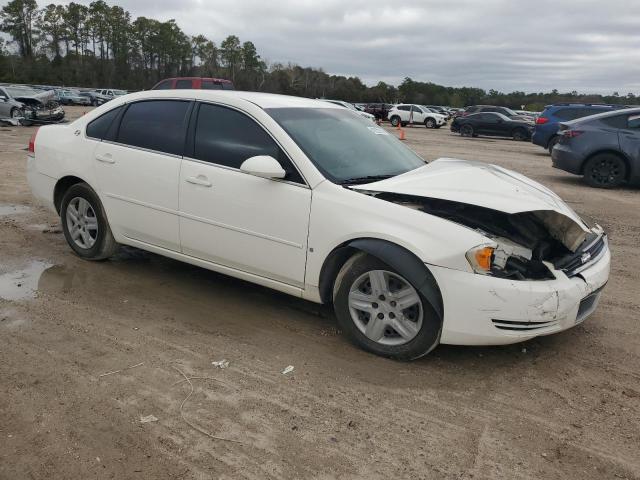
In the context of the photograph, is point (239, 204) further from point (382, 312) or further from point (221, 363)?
point (382, 312)

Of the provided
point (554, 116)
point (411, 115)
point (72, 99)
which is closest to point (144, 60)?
point (72, 99)

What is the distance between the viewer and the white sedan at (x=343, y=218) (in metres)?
3.42

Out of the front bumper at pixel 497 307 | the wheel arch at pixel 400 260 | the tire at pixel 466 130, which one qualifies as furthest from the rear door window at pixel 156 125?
the tire at pixel 466 130

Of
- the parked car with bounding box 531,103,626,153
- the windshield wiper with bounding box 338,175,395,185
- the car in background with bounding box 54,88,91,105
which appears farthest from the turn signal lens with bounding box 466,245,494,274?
the car in background with bounding box 54,88,91,105

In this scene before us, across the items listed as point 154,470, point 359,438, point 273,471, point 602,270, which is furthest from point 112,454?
point 602,270

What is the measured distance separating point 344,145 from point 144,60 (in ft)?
372

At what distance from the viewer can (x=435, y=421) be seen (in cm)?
302

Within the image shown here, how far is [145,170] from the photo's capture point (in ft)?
15.3

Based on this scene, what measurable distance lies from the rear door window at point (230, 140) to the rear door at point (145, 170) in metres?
0.21

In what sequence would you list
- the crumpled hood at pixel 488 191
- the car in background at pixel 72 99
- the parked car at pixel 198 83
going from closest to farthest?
the crumpled hood at pixel 488 191, the parked car at pixel 198 83, the car in background at pixel 72 99

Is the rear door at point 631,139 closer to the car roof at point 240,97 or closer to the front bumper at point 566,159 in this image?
the front bumper at point 566,159

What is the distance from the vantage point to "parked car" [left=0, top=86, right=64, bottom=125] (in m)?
21.1

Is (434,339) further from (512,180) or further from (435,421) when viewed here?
(512,180)

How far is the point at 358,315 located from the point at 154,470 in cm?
168
